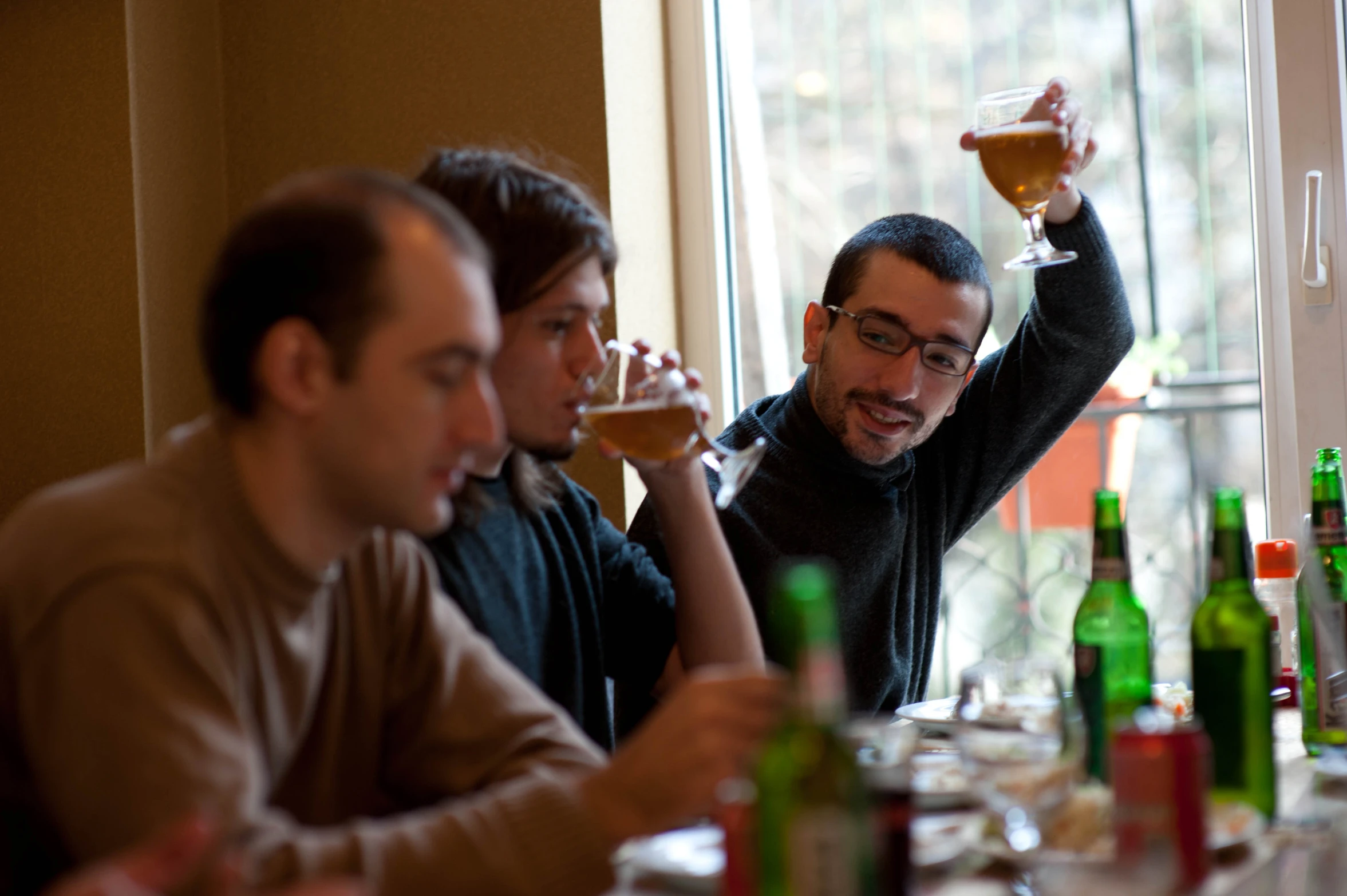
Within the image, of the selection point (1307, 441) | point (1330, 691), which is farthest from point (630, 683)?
point (1307, 441)

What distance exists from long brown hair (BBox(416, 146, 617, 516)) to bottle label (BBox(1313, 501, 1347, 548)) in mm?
902

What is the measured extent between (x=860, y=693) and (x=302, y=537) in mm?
1277

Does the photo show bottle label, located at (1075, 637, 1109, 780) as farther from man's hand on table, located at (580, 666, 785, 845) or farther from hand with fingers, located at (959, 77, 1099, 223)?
hand with fingers, located at (959, 77, 1099, 223)

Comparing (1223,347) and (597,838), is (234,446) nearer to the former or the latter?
(597,838)

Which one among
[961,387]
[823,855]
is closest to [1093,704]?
[823,855]

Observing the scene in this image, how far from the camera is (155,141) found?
8.29ft

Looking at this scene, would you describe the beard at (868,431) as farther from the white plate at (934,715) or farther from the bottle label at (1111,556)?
the bottle label at (1111,556)

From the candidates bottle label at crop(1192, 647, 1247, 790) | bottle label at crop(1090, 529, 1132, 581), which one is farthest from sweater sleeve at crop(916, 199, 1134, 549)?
bottle label at crop(1192, 647, 1247, 790)

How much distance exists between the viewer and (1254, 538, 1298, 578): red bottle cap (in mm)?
1969

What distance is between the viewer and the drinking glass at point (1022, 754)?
1025mm

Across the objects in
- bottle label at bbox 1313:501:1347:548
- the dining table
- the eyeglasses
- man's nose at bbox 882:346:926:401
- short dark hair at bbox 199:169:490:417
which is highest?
short dark hair at bbox 199:169:490:417

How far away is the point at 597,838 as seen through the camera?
0.99 metres

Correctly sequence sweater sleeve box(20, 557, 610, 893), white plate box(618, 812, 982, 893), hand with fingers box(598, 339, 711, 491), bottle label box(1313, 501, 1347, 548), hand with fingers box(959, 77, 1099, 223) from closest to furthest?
sweater sleeve box(20, 557, 610, 893), white plate box(618, 812, 982, 893), bottle label box(1313, 501, 1347, 548), hand with fingers box(959, 77, 1099, 223), hand with fingers box(598, 339, 711, 491)

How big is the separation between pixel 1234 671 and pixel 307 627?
829mm
